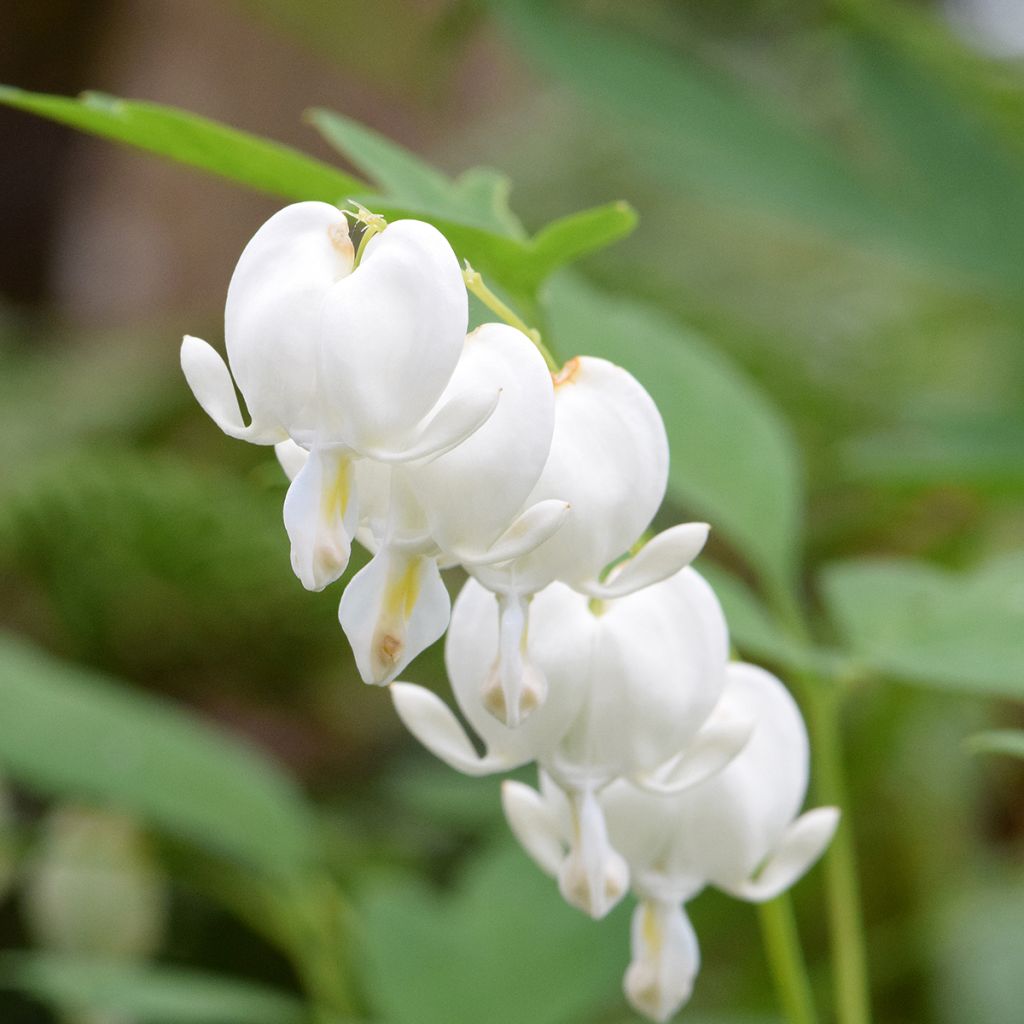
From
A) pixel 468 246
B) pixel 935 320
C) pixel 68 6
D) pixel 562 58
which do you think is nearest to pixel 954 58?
pixel 562 58

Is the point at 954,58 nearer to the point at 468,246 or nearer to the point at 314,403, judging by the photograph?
the point at 468,246

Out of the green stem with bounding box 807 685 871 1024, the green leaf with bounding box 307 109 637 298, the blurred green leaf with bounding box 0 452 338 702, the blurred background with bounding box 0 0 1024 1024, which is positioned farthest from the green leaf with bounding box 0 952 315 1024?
the blurred green leaf with bounding box 0 452 338 702

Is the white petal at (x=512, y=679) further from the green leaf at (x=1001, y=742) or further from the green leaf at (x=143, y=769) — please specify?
the green leaf at (x=143, y=769)

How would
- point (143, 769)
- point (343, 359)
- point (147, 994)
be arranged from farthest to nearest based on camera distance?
1. point (143, 769)
2. point (147, 994)
3. point (343, 359)

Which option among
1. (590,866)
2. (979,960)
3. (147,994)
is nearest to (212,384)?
(590,866)

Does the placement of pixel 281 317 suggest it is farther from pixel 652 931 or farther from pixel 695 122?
pixel 695 122
